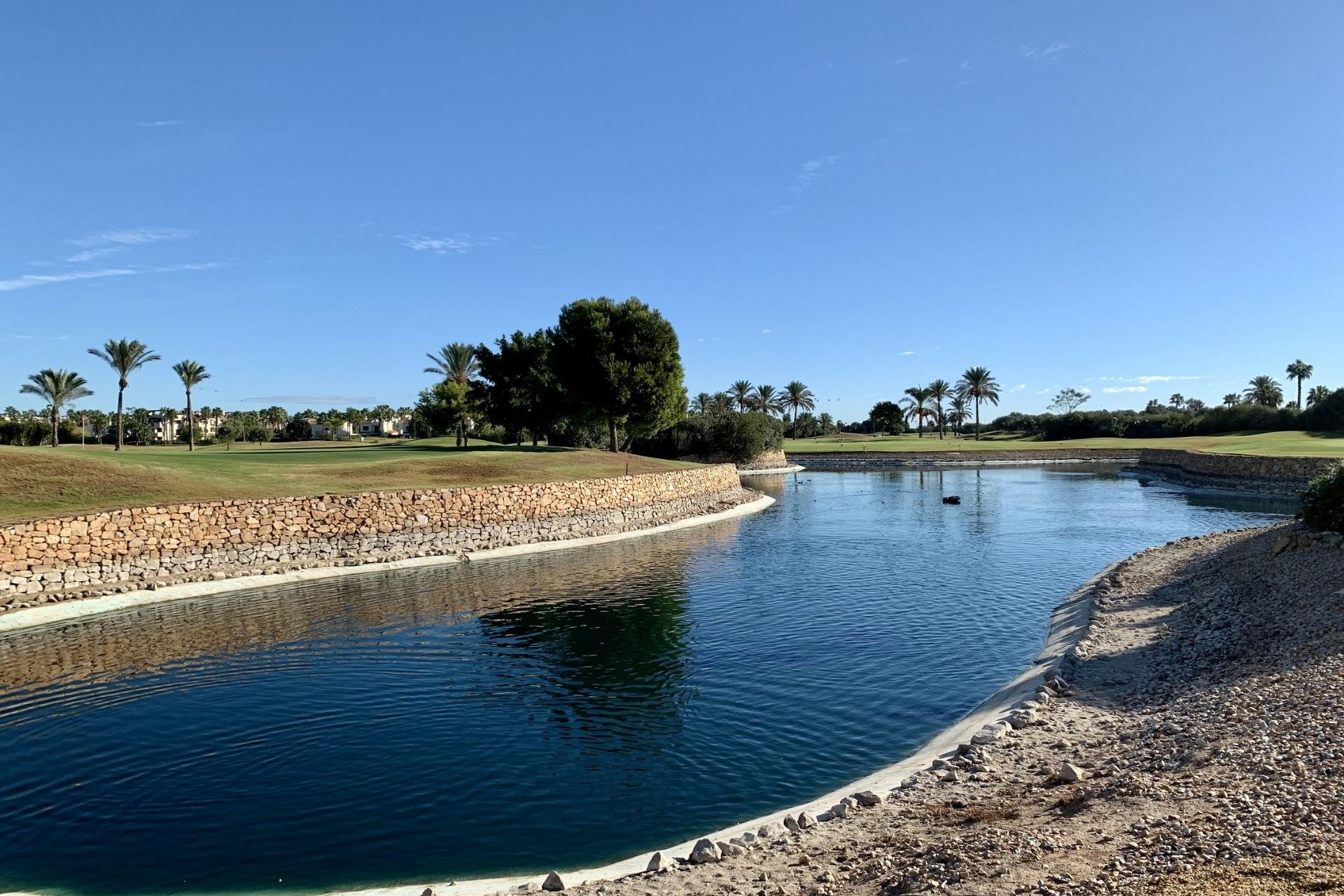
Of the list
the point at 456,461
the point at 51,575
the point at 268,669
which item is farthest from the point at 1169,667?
the point at 456,461

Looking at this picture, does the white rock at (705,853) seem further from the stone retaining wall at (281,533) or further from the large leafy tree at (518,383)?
the large leafy tree at (518,383)

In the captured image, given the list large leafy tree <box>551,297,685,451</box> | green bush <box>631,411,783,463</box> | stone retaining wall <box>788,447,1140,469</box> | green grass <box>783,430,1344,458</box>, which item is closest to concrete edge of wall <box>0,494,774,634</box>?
large leafy tree <box>551,297,685,451</box>

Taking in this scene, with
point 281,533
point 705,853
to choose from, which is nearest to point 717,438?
point 281,533

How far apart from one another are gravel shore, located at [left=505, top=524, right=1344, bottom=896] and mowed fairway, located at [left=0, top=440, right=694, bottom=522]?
96.0 ft

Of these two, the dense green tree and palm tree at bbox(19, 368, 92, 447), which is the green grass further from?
palm tree at bbox(19, 368, 92, 447)

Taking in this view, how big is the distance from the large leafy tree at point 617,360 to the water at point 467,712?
3627cm

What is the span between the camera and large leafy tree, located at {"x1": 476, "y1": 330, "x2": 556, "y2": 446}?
82.8 metres

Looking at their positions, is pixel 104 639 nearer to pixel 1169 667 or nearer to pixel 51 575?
pixel 51 575

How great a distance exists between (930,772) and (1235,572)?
16614mm

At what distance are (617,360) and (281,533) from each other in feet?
122

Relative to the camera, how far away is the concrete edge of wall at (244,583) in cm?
2458

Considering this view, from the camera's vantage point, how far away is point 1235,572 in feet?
75.4

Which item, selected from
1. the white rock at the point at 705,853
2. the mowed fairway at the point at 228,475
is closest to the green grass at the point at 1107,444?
the mowed fairway at the point at 228,475

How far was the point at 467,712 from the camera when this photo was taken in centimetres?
1597
